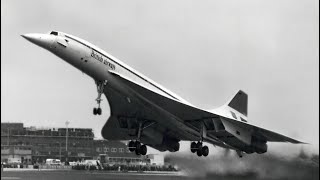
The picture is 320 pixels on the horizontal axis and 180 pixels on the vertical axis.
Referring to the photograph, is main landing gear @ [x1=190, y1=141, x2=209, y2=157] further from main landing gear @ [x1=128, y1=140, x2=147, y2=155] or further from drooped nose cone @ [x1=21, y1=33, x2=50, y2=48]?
drooped nose cone @ [x1=21, y1=33, x2=50, y2=48]

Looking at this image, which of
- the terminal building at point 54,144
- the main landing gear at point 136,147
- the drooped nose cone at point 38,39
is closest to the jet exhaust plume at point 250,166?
the main landing gear at point 136,147

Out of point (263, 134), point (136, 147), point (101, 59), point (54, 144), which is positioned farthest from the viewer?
point (54, 144)

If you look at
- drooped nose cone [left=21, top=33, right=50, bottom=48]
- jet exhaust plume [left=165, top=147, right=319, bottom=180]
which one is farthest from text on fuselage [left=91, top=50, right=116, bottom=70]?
jet exhaust plume [left=165, top=147, right=319, bottom=180]

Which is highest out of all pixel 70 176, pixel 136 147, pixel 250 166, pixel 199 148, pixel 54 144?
pixel 54 144

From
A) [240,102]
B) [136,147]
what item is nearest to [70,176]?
[136,147]

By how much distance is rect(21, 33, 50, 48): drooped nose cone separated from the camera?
19781mm

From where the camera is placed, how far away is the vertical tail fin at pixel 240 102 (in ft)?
102

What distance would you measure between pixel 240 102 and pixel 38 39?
15402 mm

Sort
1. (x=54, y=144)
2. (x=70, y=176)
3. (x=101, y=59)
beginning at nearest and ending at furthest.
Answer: (x=101, y=59) → (x=70, y=176) → (x=54, y=144)

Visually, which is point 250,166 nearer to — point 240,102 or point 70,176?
point 240,102

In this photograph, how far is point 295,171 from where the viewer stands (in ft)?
85.2

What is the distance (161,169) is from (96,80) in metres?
24.3

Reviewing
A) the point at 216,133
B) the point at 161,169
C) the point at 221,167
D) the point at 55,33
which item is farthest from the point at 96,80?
the point at 161,169

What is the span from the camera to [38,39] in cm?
A: 1997
